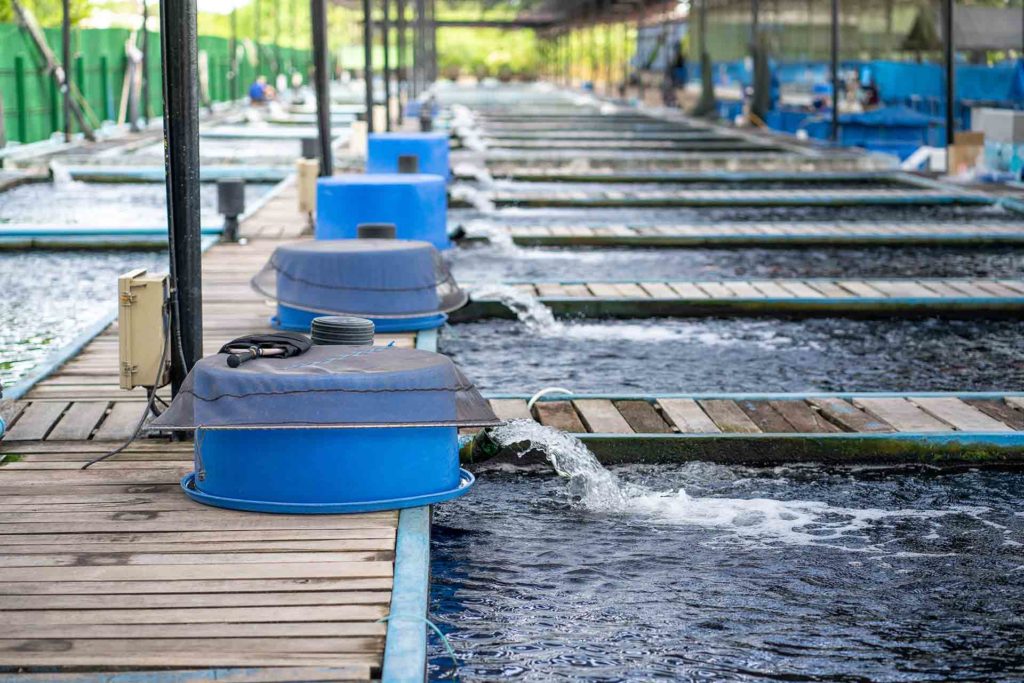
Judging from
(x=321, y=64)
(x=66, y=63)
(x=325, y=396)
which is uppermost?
(x=66, y=63)

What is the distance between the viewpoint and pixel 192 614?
419cm

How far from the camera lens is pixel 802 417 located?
7.13m

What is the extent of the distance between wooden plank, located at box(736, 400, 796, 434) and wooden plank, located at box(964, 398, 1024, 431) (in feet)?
3.14

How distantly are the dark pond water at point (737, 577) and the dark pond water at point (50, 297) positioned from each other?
3.30 m

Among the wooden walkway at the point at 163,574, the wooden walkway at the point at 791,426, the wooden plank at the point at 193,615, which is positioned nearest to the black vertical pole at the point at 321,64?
the wooden walkway at the point at 791,426

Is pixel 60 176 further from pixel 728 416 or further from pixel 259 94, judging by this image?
pixel 259 94

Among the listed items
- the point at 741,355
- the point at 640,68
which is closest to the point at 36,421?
the point at 741,355

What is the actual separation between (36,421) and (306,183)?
813 centimetres

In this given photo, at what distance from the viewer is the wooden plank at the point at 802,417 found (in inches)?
272

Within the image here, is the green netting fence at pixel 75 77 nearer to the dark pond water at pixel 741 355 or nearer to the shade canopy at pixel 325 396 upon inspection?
the dark pond water at pixel 741 355

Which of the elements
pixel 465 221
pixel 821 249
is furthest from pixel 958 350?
pixel 465 221

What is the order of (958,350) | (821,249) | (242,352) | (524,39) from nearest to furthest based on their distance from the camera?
(242,352) < (958,350) < (821,249) < (524,39)

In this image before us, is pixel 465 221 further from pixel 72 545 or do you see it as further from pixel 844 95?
pixel 844 95

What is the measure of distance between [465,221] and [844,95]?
25.0m
